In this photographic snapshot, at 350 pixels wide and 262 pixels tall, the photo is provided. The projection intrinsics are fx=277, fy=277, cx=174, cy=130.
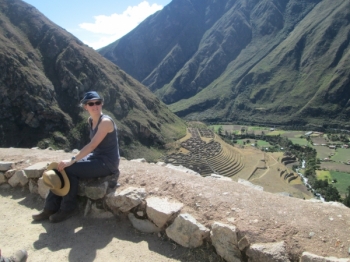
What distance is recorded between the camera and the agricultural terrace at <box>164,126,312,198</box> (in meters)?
56.3

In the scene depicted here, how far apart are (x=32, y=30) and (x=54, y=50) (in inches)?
417

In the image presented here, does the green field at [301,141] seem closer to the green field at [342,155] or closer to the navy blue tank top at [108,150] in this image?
the green field at [342,155]

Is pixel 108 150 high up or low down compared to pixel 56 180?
up

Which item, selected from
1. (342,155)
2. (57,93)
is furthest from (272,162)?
(57,93)

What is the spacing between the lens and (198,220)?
5422 millimetres

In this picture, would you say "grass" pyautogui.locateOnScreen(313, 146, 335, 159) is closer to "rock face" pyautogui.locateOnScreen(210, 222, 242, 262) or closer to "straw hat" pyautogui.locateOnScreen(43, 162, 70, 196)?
"rock face" pyautogui.locateOnScreen(210, 222, 242, 262)

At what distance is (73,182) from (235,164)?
62.2m

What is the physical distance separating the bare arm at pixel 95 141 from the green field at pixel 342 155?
321 feet

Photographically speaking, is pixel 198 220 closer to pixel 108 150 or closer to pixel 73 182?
pixel 108 150

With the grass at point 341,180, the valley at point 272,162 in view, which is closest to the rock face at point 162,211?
the valley at point 272,162

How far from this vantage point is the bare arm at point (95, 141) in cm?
601

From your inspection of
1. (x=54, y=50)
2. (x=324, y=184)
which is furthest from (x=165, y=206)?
(x=54, y=50)

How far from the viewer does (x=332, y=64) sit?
166875 millimetres

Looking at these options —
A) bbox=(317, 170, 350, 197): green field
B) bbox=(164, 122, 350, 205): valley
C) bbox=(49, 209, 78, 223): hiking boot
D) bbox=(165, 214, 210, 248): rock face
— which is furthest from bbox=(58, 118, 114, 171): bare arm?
bbox=(317, 170, 350, 197): green field
